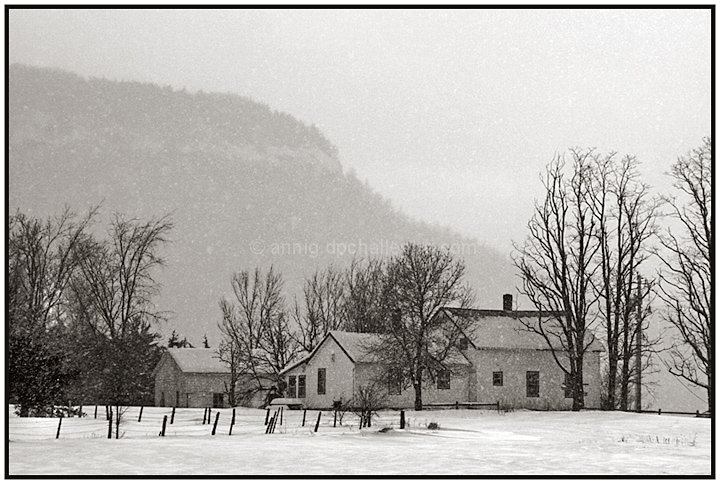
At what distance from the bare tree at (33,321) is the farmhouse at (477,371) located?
36.8 feet

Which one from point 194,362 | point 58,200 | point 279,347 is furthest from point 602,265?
point 58,200

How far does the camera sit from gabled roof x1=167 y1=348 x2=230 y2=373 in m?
53.6

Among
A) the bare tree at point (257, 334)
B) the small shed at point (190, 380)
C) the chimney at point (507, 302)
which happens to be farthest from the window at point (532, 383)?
the small shed at point (190, 380)

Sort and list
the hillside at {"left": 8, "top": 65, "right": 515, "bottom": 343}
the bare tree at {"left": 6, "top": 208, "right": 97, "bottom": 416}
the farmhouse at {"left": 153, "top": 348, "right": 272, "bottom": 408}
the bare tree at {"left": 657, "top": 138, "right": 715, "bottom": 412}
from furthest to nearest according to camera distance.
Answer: the hillside at {"left": 8, "top": 65, "right": 515, "bottom": 343} → the farmhouse at {"left": 153, "top": 348, "right": 272, "bottom": 408} → the bare tree at {"left": 657, "top": 138, "right": 715, "bottom": 412} → the bare tree at {"left": 6, "top": 208, "right": 97, "bottom": 416}

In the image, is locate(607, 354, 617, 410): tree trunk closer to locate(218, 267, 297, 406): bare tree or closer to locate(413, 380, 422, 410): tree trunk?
locate(413, 380, 422, 410): tree trunk

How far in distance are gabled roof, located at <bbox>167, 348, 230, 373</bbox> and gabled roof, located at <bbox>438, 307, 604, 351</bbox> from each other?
1783 cm

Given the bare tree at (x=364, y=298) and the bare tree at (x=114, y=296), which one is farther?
the bare tree at (x=364, y=298)

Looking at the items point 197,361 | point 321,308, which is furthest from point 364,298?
point 197,361

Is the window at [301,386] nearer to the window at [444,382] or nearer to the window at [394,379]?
the window at [394,379]

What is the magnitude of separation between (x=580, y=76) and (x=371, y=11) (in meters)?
10.4

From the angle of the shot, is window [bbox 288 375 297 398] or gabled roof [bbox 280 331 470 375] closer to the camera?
gabled roof [bbox 280 331 470 375]

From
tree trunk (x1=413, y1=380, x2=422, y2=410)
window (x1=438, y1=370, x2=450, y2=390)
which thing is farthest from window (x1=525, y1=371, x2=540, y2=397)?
tree trunk (x1=413, y1=380, x2=422, y2=410)

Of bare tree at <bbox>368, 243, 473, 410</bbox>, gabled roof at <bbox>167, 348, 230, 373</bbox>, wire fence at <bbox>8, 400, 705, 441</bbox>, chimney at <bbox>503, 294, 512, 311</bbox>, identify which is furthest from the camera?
gabled roof at <bbox>167, 348, 230, 373</bbox>

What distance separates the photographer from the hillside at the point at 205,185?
5572 cm
